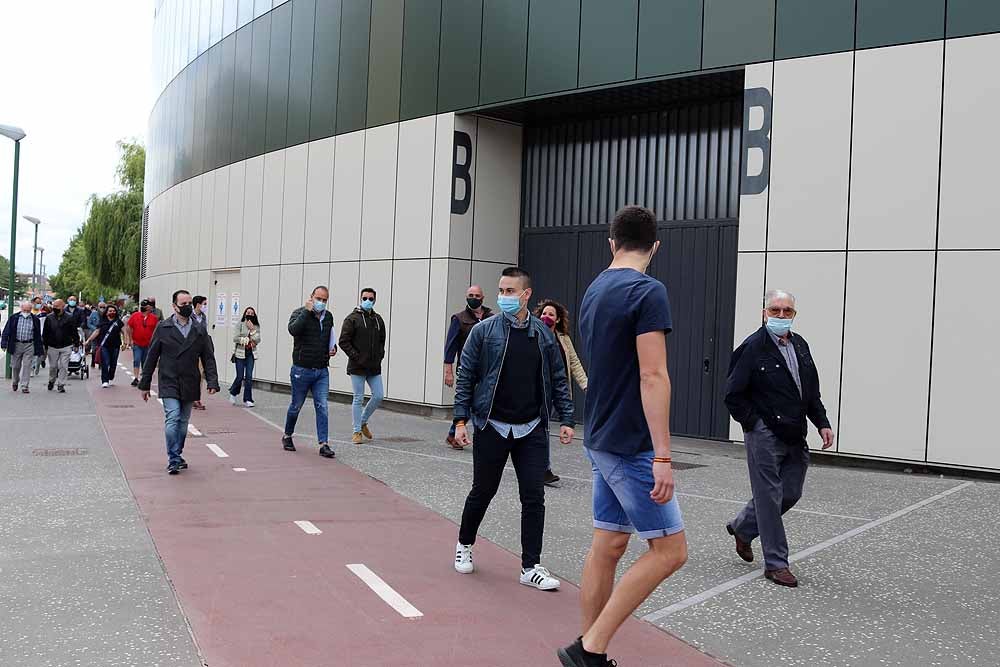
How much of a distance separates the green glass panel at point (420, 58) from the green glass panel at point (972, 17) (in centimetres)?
826

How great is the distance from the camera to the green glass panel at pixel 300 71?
1955 cm

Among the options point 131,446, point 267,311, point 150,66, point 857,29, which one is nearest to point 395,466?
point 131,446

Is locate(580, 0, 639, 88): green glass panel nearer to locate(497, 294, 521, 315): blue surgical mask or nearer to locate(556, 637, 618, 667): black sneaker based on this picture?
locate(497, 294, 521, 315): blue surgical mask

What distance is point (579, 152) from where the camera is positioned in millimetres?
15383

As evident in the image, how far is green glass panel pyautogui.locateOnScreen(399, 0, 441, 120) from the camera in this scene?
16.1 meters

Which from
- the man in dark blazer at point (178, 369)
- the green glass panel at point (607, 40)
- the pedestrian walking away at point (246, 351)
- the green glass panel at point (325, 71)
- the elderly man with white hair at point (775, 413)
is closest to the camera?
the elderly man with white hair at point (775, 413)

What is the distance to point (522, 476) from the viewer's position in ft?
19.0

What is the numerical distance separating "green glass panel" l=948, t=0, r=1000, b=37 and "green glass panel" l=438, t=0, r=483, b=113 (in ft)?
23.7

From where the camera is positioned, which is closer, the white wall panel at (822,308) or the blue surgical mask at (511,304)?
the blue surgical mask at (511,304)

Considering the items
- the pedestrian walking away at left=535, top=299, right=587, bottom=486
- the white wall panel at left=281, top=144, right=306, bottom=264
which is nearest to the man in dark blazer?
the pedestrian walking away at left=535, top=299, right=587, bottom=486

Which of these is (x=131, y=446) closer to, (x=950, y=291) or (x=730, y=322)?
(x=730, y=322)

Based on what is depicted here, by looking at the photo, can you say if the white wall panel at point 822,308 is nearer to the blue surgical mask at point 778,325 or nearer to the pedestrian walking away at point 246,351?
the blue surgical mask at point 778,325

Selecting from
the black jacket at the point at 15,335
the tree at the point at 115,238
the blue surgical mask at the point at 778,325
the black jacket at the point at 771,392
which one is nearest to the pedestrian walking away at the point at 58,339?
the black jacket at the point at 15,335

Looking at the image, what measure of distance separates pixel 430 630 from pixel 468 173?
11782mm
